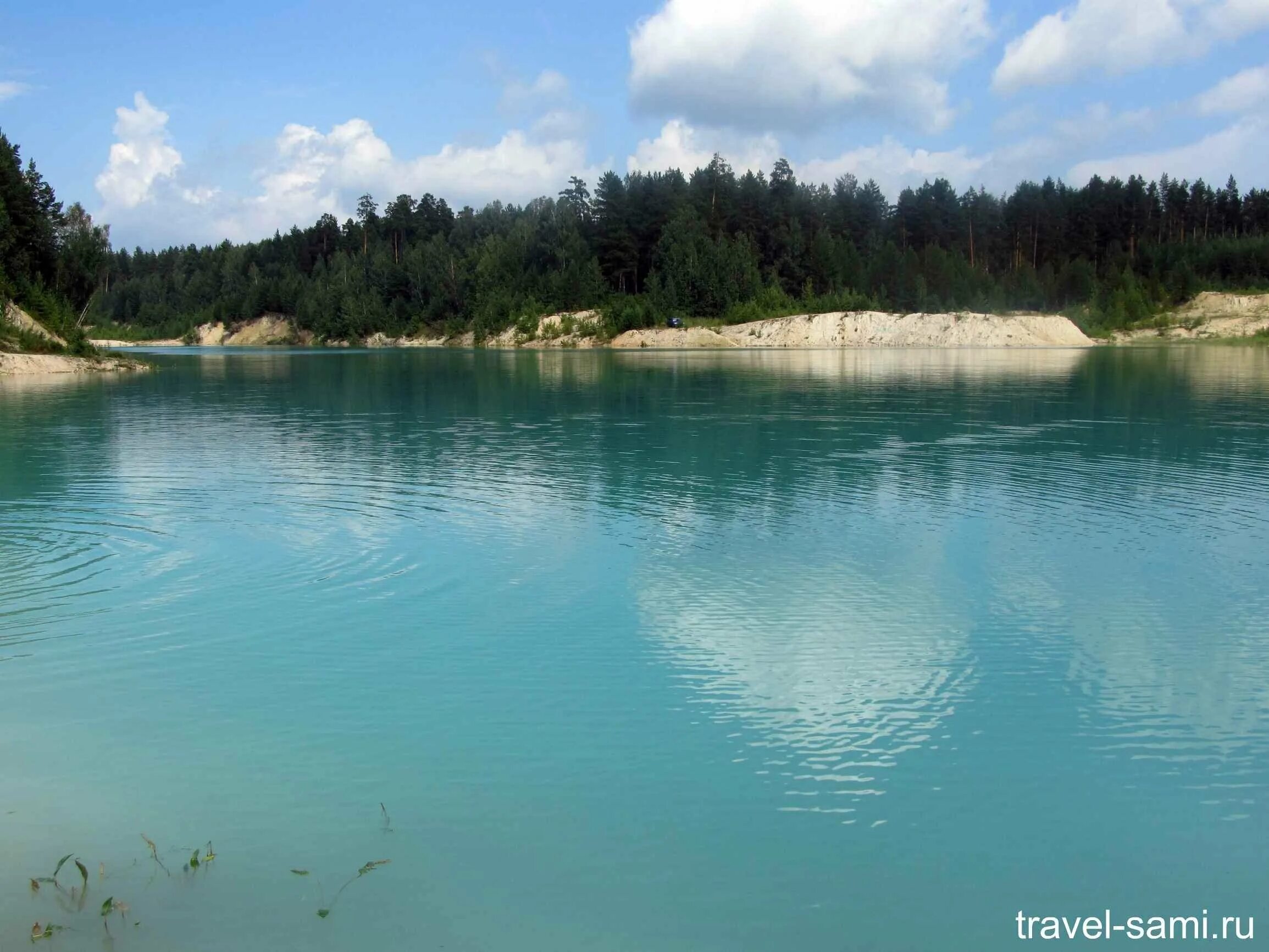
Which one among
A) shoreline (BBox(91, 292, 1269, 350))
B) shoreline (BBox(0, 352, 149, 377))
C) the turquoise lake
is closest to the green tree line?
shoreline (BBox(91, 292, 1269, 350))

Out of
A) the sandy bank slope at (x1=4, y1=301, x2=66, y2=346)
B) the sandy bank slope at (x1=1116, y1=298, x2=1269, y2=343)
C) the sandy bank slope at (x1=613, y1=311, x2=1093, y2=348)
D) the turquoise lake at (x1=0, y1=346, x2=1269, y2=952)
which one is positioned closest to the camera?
the turquoise lake at (x1=0, y1=346, x2=1269, y2=952)

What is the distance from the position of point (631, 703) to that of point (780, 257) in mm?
118642

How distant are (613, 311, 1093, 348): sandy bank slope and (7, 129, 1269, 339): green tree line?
3.79m

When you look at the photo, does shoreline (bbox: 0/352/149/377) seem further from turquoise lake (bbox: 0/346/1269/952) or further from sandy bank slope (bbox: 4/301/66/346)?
turquoise lake (bbox: 0/346/1269/952)

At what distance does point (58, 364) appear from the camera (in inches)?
2283

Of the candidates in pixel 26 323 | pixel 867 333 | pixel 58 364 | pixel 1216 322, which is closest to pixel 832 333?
pixel 867 333

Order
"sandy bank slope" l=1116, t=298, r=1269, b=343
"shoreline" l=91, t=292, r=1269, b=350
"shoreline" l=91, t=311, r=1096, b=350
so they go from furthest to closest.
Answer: "sandy bank slope" l=1116, t=298, r=1269, b=343, "shoreline" l=91, t=292, r=1269, b=350, "shoreline" l=91, t=311, r=1096, b=350

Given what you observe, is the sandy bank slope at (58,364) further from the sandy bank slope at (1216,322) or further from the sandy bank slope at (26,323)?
the sandy bank slope at (1216,322)

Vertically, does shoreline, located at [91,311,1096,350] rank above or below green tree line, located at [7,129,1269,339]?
below

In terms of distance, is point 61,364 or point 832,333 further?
point 832,333

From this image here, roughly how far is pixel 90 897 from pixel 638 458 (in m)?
17.4

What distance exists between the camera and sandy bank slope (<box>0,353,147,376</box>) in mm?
53953

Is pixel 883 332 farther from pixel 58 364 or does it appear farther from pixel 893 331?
pixel 58 364

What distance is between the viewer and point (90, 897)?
19.4 ft
